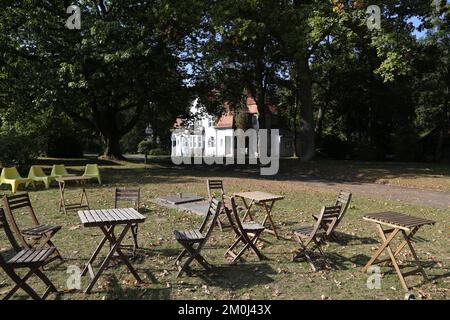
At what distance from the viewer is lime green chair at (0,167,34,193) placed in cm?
1362

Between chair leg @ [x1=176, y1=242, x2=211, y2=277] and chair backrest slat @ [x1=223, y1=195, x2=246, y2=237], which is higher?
chair backrest slat @ [x1=223, y1=195, x2=246, y2=237]

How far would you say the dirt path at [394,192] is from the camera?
1310 centimetres

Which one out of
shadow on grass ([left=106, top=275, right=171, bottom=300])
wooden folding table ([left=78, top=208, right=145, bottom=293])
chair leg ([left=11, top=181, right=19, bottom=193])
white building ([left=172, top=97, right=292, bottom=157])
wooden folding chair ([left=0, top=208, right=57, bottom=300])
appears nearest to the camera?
wooden folding chair ([left=0, top=208, right=57, bottom=300])

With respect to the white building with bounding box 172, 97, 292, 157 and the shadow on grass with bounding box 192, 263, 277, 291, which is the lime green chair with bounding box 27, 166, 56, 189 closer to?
the shadow on grass with bounding box 192, 263, 277, 291

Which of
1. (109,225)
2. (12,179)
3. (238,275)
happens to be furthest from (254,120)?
(109,225)

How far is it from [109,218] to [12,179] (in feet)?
34.1

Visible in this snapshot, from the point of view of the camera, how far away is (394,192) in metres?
15.3

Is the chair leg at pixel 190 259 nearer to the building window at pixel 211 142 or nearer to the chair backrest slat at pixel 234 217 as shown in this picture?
the chair backrest slat at pixel 234 217

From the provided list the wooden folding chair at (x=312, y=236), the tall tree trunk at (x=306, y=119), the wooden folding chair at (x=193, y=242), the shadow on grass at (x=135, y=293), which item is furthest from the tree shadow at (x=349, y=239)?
the tall tree trunk at (x=306, y=119)

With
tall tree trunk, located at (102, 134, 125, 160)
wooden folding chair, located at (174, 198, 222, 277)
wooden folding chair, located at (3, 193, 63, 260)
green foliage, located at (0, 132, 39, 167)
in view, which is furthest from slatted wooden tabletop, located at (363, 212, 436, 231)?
tall tree trunk, located at (102, 134, 125, 160)

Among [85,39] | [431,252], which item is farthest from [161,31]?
[431,252]

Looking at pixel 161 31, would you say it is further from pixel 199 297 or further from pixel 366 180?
pixel 199 297

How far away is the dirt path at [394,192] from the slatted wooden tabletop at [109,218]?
33.6 ft

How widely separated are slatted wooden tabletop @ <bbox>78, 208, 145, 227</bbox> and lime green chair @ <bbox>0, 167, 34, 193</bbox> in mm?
9472
